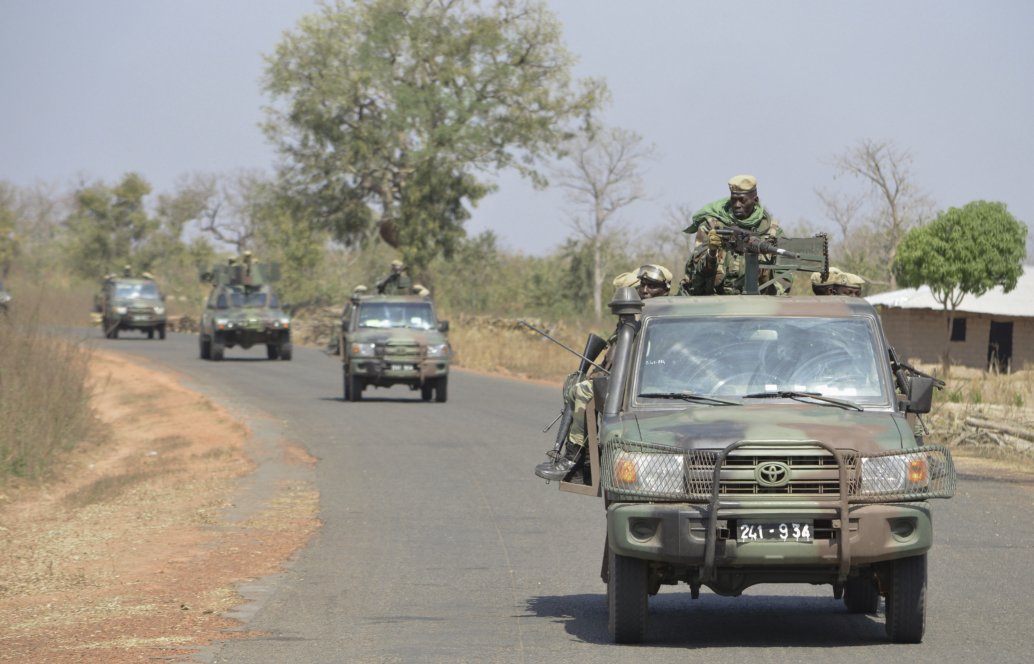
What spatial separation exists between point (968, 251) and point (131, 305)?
27342 mm

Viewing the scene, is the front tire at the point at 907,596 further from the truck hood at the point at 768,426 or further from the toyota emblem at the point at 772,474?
the toyota emblem at the point at 772,474

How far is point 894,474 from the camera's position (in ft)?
25.3

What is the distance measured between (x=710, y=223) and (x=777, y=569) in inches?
137

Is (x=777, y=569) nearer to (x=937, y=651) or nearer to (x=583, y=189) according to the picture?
(x=937, y=651)

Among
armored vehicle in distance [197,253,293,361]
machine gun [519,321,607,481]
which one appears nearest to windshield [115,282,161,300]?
armored vehicle in distance [197,253,293,361]

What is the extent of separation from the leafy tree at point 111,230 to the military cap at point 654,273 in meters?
83.4

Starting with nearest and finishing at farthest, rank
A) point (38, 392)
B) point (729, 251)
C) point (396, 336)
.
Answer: point (729, 251) < point (38, 392) < point (396, 336)

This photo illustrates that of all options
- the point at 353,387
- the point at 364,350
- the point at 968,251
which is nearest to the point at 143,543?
the point at 364,350

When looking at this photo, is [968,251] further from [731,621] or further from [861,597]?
[731,621]

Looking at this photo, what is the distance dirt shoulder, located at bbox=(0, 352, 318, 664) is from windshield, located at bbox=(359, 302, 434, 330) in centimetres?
424

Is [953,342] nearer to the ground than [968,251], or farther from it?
nearer to the ground

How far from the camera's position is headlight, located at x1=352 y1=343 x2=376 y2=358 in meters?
27.5

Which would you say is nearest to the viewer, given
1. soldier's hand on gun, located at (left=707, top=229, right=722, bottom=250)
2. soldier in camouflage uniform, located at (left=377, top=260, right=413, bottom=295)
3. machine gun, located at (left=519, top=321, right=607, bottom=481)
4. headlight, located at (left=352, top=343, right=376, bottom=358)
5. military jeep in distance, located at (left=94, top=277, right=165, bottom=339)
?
machine gun, located at (left=519, top=321, right=607, bottom=481)

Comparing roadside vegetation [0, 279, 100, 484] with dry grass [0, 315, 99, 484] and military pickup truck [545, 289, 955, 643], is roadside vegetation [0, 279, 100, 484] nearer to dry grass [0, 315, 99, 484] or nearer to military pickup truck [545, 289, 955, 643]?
dry grass [0, 315, 99, 484]
